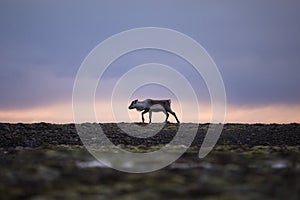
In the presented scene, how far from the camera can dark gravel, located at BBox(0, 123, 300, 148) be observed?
112ft

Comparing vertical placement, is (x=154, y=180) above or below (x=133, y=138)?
below

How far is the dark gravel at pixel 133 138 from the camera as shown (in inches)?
1344

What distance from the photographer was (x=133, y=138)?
36.9m

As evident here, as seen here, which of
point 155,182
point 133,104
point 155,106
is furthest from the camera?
point 133,104

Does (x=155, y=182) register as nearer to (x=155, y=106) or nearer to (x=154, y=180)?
(x=154, y=180)

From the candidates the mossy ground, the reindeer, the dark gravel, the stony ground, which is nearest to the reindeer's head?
the reindeer

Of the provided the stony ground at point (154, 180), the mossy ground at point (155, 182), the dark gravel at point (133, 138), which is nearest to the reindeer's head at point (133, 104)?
the dark gravel at point (133, 138)

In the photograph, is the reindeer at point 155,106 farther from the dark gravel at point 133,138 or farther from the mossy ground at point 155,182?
the mossy ground at point 155,182

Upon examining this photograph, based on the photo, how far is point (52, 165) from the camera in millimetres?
14211

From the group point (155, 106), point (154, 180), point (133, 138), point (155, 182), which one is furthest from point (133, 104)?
point (155, 182)

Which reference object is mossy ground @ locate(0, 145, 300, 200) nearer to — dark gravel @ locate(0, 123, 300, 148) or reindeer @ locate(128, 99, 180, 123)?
dark gravel @ locate(0, 123, 300, 148)

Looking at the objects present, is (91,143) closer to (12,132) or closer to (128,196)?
(12,132)

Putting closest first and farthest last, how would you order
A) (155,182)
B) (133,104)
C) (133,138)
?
(155,182)
(133,138)
(133,104)

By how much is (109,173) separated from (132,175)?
0.64 meters
